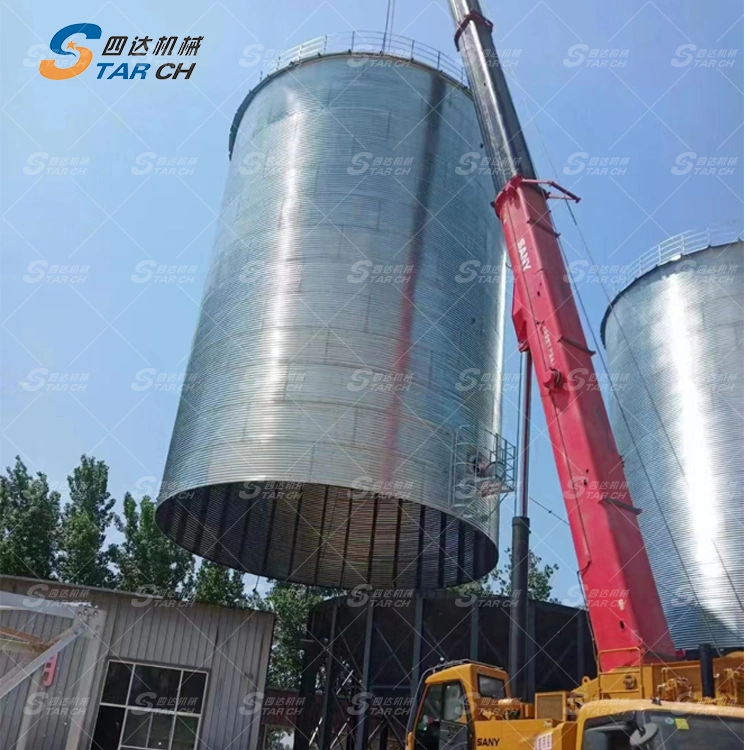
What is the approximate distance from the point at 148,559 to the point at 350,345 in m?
22.0

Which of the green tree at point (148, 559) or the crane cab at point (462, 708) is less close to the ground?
the green tree at point (148, 559)

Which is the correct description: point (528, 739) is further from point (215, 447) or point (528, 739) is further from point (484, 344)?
point (484, 344)

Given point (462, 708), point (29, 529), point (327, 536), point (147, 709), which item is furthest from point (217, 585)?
point (462, 708)

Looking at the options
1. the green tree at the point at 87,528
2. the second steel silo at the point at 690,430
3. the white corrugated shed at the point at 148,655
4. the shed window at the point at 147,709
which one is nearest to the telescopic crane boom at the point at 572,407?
the second steel silo at the point at 690,430

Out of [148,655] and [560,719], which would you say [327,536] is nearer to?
[148,655]

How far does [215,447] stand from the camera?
57.5 ft

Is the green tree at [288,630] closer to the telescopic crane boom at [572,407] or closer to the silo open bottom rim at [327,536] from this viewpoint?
the silo open bottom rim at [327,536]

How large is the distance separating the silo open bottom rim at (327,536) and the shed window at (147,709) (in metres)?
3.32

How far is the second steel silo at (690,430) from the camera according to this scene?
17.7 m

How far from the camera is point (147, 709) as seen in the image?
1811 cm

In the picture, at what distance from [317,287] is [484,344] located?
4.77 meters

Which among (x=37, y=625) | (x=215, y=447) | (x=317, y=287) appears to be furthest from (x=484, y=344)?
(x=37, y=625)

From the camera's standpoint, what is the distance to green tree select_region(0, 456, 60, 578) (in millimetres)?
32719

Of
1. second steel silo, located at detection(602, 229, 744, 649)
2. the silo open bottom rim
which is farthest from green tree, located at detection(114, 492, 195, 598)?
second steel silo, located at detection(602, 229, 744, 649)
